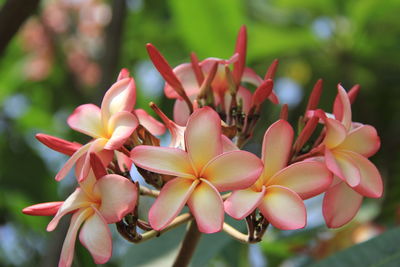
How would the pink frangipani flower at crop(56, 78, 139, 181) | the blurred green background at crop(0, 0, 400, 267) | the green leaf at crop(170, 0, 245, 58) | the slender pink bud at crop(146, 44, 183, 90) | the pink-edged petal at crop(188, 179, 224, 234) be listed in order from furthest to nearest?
1. the green leaf at crop(170, 0, 245, 58)
2. the blurred green background at crop(0, 0, 400, 267)
3. the slender pink bud at crop(146, 44, 183, 90)
4. the pink frangipani flower at crop(56, 78, 139, 181)
5. the pink-edged petal at crop(188, 179, 224, 234)

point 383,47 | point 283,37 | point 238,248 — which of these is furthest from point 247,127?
point 383,47

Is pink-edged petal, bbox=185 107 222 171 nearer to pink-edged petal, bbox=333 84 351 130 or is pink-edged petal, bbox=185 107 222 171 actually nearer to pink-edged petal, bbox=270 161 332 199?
pink-edged petal, bbox=270 161 332 199

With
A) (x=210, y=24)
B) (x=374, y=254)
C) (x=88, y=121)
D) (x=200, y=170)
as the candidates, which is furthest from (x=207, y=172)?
(x=210, y=24)

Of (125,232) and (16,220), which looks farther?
(16,220)

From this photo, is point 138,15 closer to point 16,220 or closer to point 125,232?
point 16,220

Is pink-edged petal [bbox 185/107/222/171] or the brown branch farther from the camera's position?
the brown branch

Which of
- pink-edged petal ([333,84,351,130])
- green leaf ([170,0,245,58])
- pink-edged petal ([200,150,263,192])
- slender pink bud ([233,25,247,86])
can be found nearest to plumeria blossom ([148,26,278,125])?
slender pink bud ([233,25,247,86])

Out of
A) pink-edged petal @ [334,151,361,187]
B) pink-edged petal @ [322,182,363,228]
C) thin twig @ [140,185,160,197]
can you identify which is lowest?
pink-edged petal @ [322,182,363,228]
